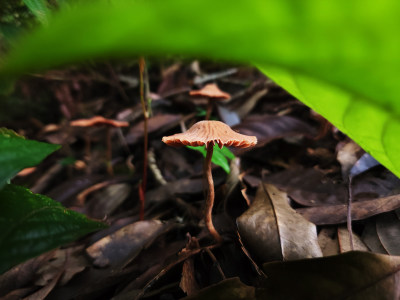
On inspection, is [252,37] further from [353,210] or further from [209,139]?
[353,210]

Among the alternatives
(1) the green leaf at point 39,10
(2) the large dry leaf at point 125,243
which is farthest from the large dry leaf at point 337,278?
(1) the green leaf at point 39,10

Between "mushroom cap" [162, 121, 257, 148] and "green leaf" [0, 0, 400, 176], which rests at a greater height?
"green leaf" [0, 0, 400, 176]

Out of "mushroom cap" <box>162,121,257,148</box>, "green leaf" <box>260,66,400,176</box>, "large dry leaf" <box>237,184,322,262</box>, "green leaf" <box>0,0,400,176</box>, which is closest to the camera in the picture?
"green leaf" <box>0,0,400,176</box>

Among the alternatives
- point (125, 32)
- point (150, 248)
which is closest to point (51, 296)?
point (150, 248)

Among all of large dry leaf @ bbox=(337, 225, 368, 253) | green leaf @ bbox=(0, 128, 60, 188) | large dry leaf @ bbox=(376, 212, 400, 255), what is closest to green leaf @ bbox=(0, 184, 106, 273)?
green leaf @ bbox=(0, 128, 60, 188)

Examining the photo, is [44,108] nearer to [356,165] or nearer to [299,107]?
[299,107]

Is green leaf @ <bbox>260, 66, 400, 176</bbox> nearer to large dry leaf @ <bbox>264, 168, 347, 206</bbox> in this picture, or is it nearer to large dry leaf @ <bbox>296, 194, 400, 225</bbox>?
large dry leaf @ <bbox>296, 194, 400, 225</bbox>

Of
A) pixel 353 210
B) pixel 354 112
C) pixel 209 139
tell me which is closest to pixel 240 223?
pixel 209 139
